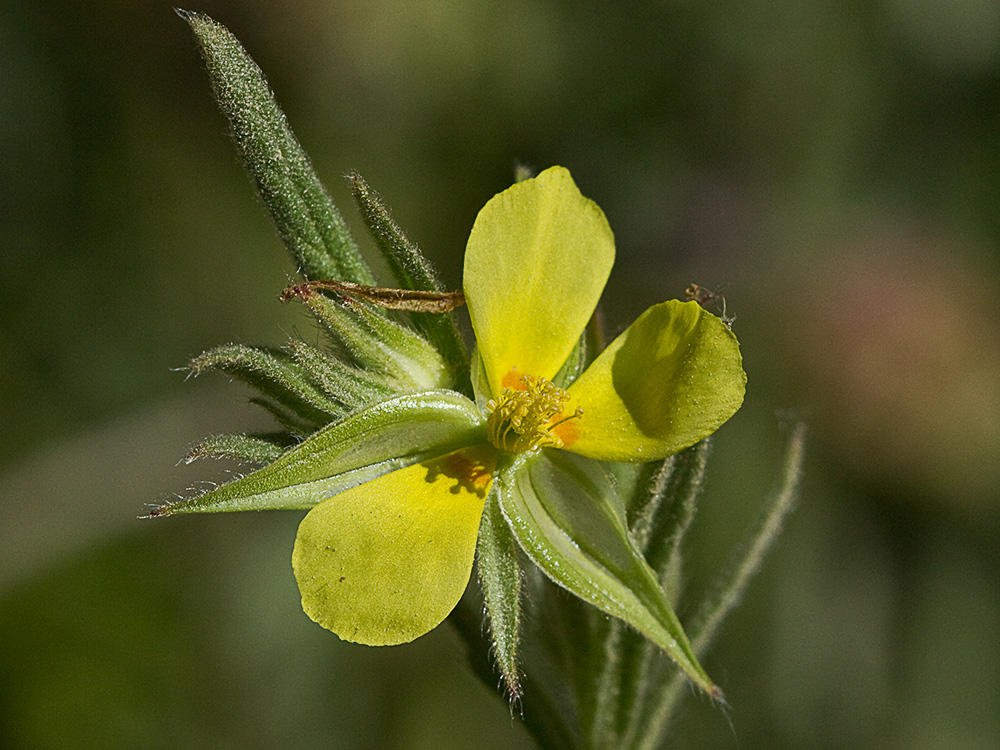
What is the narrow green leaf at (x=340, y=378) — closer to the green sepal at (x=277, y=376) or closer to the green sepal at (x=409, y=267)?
the green sepal at (x=277, y=376)

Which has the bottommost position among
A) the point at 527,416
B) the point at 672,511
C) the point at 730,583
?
the point at 730,583

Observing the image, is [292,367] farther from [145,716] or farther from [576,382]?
[145,716]

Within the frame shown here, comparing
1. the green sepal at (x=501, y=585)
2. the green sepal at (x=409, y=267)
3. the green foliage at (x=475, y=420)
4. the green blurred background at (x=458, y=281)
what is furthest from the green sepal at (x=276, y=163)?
the green blurred background at (x=458, y=281)

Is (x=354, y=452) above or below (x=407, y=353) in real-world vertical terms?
below

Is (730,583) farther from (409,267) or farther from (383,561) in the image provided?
(409,267)

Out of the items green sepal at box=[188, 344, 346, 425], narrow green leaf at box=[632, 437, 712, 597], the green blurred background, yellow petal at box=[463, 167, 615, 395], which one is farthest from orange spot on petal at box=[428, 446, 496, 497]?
the green blurred background

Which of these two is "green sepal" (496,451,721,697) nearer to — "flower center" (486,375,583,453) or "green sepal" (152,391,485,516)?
"flower center" (486,375,583,453)

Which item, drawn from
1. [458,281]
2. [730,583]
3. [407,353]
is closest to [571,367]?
[407,353]
